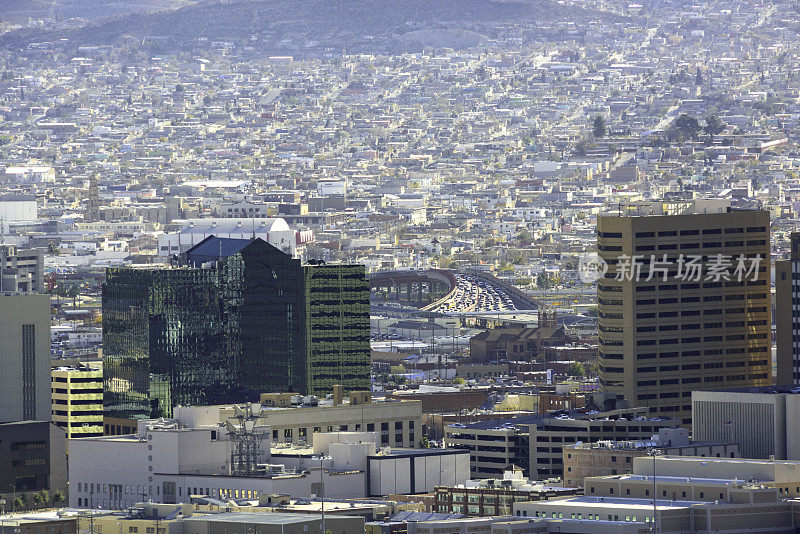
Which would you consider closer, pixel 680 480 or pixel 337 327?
pixel 680 480

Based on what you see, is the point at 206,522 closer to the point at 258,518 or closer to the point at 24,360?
the point at 258,518

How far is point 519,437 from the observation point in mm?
101250

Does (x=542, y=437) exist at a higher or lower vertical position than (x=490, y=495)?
higher

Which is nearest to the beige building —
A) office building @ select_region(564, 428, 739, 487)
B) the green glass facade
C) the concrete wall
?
the concrete wall

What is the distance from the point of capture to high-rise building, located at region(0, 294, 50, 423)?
356ft

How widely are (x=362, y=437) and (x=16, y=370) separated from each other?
68.8 ft

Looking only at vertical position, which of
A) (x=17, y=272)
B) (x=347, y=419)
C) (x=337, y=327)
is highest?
(x=17, y=272)

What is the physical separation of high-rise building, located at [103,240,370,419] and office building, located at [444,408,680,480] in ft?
53.7

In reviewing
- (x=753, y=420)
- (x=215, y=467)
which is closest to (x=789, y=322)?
(x=753, y=420)

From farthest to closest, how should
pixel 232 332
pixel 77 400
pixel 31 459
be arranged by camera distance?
pixel 232 332, pixel 77 400, pixel 31 459

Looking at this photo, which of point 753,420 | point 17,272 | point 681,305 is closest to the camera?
point 753,420

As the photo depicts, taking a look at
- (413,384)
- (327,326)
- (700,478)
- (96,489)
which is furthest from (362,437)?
(413,384)

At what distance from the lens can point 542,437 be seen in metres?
101

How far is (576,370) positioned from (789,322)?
49.0 meters
